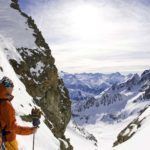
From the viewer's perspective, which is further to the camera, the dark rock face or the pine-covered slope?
the dark rock face

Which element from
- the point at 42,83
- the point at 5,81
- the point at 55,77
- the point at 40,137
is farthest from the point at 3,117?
the point at 55,77

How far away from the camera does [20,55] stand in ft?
177

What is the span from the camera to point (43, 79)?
57.1m

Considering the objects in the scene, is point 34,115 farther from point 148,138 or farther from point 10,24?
point 10,24

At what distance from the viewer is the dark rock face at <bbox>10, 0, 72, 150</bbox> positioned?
5153cm

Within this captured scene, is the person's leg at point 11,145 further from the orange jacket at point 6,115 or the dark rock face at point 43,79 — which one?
the dark rock face at point 43,79

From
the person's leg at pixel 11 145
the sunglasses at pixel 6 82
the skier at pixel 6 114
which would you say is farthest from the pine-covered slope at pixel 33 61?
the sunglasses at pixel 6 82

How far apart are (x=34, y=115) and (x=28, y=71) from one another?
42011mm

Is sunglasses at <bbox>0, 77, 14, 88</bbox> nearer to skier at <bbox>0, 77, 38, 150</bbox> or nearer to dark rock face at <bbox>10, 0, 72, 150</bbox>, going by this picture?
skier at <bbox>0, 77, 38, 150</bbox>

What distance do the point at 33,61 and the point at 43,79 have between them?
10.6ft

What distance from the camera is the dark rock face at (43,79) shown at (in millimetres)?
51531

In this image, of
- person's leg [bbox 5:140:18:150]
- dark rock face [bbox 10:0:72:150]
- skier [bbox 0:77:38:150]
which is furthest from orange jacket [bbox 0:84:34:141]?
dark rock face [bbox 10:0:72:150]

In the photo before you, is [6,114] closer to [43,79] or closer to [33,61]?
[33,61]

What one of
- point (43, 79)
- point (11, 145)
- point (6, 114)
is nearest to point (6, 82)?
point (6, 114)
